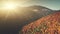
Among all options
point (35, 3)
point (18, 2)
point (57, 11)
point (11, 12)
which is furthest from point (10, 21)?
point (57, 11)

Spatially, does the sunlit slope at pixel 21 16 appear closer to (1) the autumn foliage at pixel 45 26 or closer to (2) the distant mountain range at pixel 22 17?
(2) the distant mountain range at pixel 22 17

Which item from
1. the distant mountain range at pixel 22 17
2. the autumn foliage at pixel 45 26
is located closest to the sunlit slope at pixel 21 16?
the distant mountain range at pixel 22 17

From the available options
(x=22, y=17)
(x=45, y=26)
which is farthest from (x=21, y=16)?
(x=45, y=26)

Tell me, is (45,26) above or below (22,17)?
below

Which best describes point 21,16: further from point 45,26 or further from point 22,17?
point 45,26

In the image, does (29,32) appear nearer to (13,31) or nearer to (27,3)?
(13,31)

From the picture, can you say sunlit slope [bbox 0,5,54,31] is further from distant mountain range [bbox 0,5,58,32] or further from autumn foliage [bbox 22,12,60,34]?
autumn foliage [bbox 22,12,60,34]

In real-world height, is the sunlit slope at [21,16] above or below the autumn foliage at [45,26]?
above
